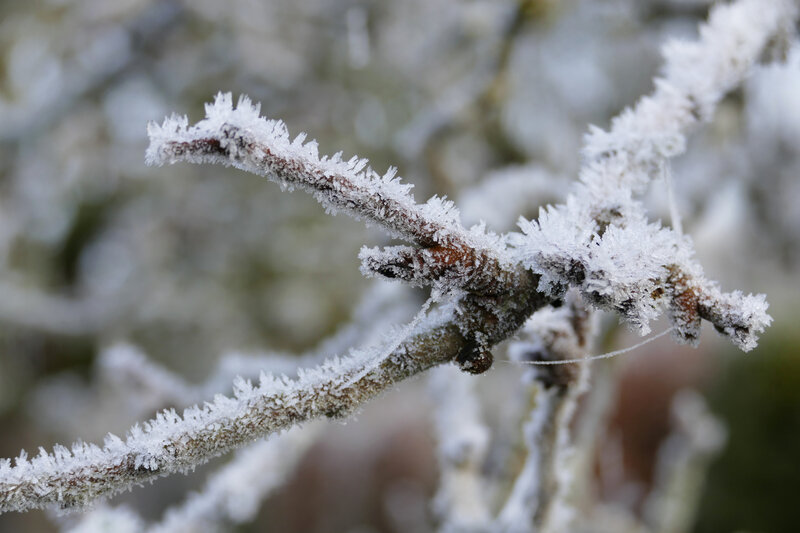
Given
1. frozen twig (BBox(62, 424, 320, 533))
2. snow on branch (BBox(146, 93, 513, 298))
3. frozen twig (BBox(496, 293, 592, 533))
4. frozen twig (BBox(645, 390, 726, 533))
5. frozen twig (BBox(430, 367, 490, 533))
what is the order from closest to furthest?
snow on branch (BBox(146, 93, 513, 298))
frozen twig (BBox(496, 293, 592, 533))
frozen twig (BBox(62, 424, 320, 533))
frozen twig (BBox(430, 367, 490, 533))
frozen twig (BBox(645, 390, 726, 533))

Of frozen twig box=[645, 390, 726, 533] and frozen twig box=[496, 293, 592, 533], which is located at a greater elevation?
frozen twig box=[645, 390, 726, 533]

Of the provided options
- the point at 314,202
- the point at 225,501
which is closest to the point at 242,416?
the point at 225,501

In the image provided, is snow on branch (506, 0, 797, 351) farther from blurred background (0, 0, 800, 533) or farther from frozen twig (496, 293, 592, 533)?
blurred background (0, 0, 800, 533)

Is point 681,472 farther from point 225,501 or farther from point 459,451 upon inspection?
point 225,501

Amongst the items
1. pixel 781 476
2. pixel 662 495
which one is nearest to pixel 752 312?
pixel 662 495

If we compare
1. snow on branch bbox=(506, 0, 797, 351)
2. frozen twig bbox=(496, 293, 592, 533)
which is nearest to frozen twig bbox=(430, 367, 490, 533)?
frozen twig bbox=(496, 293, 592, 533)

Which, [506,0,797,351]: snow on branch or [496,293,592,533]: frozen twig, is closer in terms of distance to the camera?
[506,0,797,351]: snow on branch

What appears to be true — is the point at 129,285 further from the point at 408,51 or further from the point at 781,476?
the point at 781,476
